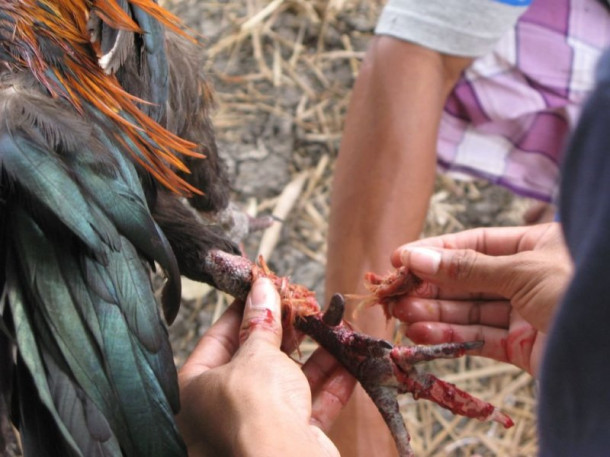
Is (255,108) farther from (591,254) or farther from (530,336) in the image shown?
(591,254)

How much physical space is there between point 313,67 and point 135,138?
165cm

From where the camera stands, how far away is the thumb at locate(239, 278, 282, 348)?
111 cm

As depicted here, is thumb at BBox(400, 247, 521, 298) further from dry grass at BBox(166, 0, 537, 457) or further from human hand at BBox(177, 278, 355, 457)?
dry grass at BBox(166, 0, 537, 457)

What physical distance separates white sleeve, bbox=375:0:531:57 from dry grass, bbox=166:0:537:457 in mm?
811

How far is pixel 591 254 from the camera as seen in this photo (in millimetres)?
490

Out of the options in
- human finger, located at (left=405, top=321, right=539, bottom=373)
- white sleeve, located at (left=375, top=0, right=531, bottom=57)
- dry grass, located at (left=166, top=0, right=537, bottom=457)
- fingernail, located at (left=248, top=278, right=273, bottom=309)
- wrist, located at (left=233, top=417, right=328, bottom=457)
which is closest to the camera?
wrist, located at (left=233, top=417, right=328, bottom=457)

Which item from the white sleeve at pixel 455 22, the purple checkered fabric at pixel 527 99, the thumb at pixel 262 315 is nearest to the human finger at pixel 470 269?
the thumb at pixel 262 315

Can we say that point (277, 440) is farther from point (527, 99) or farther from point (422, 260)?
point (527, 99)

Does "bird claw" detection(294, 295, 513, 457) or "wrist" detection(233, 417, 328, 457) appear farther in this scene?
"bird claw" detection(294, 295, 513, 457)

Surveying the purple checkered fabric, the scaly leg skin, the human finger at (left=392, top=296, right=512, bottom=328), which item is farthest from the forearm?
the scaly leg skin

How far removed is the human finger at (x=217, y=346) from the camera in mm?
1198

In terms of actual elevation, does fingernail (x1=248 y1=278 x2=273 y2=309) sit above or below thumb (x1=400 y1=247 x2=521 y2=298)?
below

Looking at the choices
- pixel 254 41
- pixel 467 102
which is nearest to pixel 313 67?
pixel 254 41

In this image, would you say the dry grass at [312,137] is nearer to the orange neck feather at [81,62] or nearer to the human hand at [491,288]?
the human hand at [491,288]
